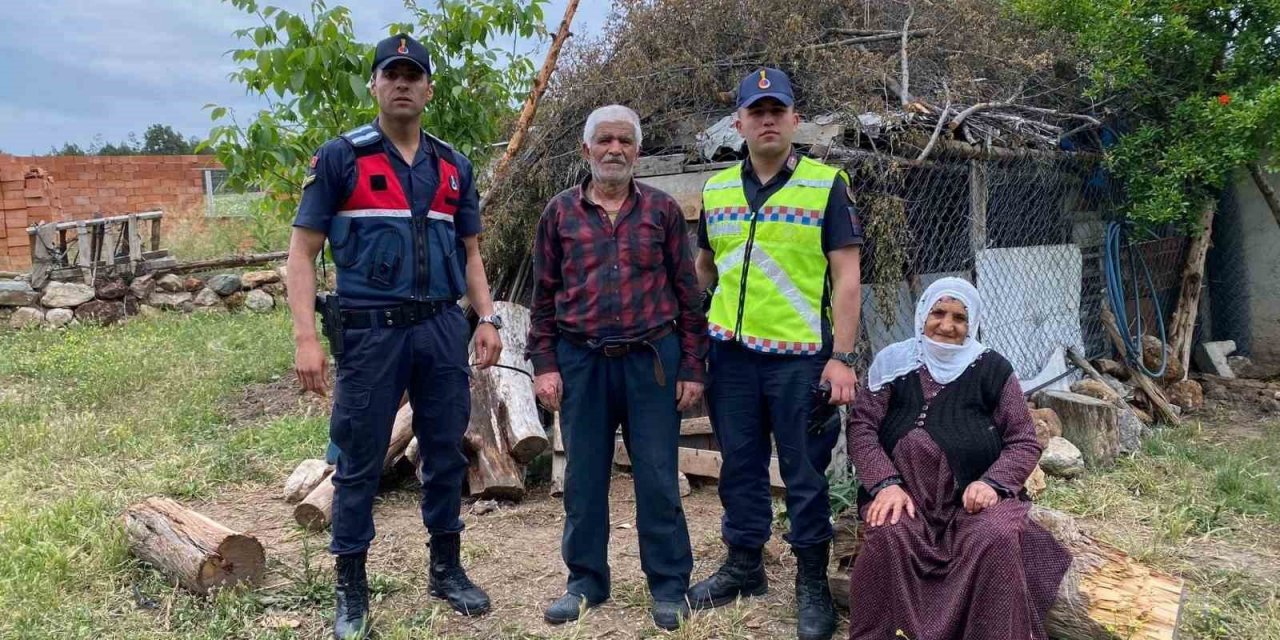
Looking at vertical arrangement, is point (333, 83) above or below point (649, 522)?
above

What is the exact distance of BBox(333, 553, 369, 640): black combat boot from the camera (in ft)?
10.8

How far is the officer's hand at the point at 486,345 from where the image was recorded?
3434 mm

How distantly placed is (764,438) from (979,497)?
0.79 meters

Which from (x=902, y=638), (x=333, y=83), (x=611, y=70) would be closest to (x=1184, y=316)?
(x=611, y=70)

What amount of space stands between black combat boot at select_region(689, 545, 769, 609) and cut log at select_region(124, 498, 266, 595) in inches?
71.7

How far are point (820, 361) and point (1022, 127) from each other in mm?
3284

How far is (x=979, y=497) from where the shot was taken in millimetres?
2887

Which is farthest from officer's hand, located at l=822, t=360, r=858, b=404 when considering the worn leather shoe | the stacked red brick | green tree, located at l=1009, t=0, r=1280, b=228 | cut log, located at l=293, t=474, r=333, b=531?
the stacked red brick

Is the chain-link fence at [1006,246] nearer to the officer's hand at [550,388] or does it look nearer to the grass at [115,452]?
the officer's hand at [550,388]

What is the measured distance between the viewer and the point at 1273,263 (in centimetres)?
737

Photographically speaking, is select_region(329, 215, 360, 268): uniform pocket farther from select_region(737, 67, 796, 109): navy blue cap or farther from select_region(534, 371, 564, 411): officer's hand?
select_region(737, 67, 796, 109): navy blue cap

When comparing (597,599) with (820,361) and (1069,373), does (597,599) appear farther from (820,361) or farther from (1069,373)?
(1069,373)

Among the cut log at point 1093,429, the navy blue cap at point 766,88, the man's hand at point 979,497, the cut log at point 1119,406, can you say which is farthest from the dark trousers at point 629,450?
the cut log at point 1119,406

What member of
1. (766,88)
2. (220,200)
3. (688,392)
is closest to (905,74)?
(766,88)
